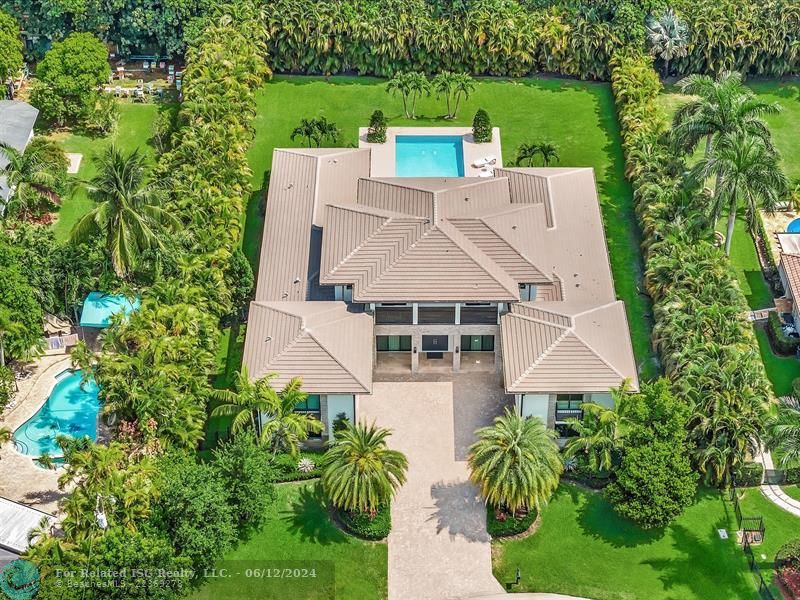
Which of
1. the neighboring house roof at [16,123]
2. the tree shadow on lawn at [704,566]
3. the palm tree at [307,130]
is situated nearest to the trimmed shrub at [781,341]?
the tree shadow on lawn at [704,566]

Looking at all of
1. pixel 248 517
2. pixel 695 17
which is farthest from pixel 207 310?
pixel 695 17

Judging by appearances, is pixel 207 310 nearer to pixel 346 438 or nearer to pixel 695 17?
pixel 346 438

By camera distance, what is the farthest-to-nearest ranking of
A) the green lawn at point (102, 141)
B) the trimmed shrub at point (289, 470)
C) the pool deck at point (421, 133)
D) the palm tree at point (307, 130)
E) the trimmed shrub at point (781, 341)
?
A: the palm tree at point (307, 130)
the pool deck at point (421, 133)
the green lawn at point (102, 141)
the trimmed shrub at point (781, 341)
the trimmed shrub at point (289, 470)

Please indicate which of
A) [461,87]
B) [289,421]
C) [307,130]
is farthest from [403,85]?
[289,421]

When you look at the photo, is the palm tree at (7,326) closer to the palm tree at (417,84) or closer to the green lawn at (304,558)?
the green lawn at (304,558)

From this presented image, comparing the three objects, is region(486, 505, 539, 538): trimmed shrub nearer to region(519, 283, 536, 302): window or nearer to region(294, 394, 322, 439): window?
region(294, 394, 322, 439): window

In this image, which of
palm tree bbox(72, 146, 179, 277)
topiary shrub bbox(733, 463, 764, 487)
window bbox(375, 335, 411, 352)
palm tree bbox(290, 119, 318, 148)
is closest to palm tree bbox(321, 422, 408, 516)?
window bbox(375, 335, 411, 352)

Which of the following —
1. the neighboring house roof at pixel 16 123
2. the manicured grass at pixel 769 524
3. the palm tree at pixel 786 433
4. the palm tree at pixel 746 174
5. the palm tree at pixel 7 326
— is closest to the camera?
the palm tree at pixel 786 433

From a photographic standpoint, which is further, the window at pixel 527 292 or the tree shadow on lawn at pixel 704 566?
the window at pixel 527 292
